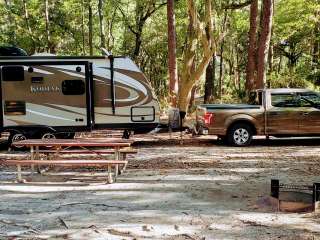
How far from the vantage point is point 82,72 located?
49.5ft

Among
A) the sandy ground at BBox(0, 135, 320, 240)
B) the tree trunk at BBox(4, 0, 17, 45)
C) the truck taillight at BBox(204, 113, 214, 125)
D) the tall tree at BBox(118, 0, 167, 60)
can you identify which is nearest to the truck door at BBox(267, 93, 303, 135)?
the truck taillight at BBox(204, 113, 214, 125)

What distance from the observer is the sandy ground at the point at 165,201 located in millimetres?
6462

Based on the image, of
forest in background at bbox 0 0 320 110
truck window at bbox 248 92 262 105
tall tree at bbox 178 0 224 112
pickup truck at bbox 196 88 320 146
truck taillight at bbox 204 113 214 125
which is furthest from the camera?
forest in background at bbox 0 0 320 110

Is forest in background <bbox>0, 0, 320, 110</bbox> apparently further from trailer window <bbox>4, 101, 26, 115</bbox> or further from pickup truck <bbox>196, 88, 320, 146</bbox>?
trailer window <bbox>4, 101, 26, 115</bbox>

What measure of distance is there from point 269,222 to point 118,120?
29.9 feet

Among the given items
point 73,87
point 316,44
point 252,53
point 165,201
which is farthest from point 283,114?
point 316,44

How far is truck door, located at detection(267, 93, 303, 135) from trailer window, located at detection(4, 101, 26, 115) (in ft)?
23.9

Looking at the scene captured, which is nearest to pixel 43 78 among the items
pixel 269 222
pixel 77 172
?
pixel 77 172

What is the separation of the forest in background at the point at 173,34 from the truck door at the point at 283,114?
6297 millimetres

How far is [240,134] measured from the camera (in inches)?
611

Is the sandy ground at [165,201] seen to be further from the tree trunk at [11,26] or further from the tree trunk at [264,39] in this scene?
the tree trunk at [11,26]

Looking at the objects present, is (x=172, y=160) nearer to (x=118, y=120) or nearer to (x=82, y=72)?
(x=118, y=120)

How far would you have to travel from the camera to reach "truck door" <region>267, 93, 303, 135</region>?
15.3 metres

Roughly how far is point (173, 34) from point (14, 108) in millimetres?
9042
